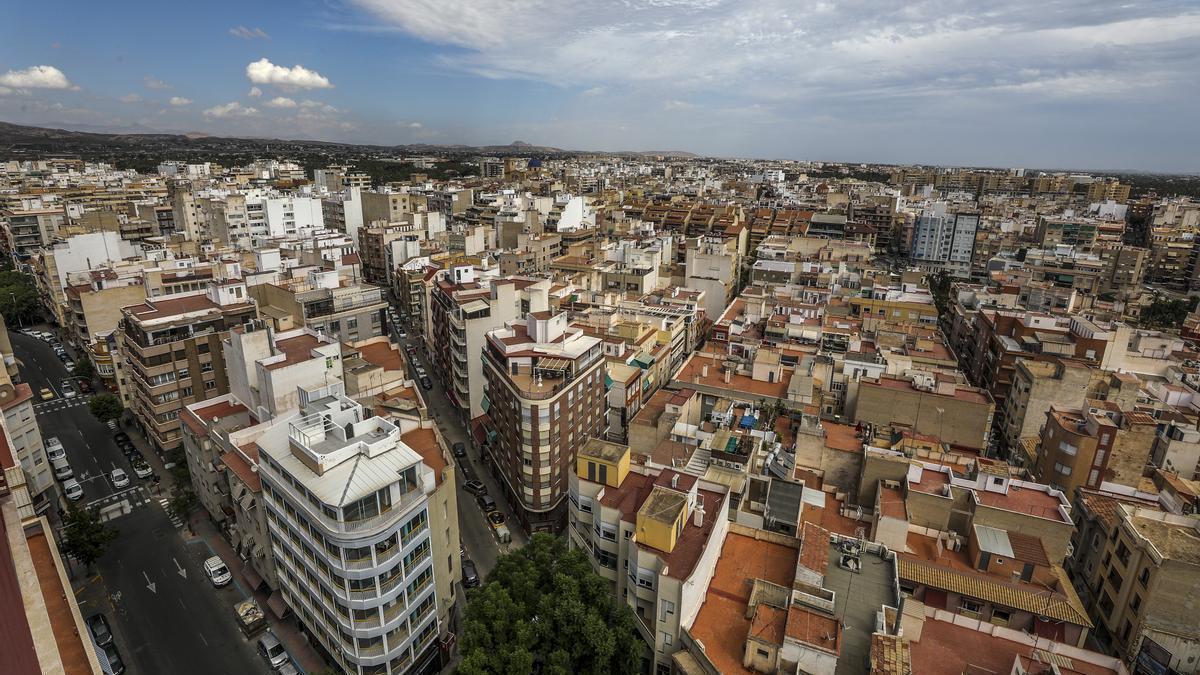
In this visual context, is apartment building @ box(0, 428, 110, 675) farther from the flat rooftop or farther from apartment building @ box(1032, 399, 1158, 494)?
apartment building @ box(1032, 399, 1158, 494)

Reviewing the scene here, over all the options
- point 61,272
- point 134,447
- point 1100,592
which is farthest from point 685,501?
point 61,272

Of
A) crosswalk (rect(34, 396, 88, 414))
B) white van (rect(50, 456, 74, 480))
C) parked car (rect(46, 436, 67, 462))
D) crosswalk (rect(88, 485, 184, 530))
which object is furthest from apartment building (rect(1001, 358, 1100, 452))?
crosswalk (rect(34, 396, 88, 414))

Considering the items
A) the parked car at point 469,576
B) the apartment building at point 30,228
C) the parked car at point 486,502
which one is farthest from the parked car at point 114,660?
the apartment building at point 30,228

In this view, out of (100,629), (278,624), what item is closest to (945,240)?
(278,624)

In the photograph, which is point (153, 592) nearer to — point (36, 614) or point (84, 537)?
point (84, 537)

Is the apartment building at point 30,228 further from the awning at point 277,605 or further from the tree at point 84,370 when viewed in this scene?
the awning at point 277,605

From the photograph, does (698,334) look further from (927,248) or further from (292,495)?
(927,248)
